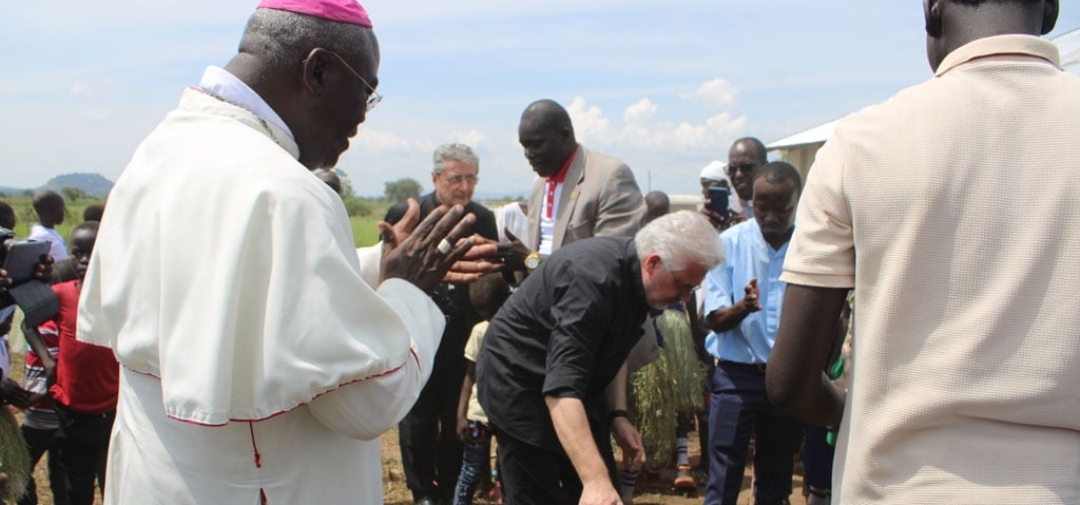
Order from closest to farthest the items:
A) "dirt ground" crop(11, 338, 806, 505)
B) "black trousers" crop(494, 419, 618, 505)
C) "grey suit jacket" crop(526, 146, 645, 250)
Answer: "black trousers" crop(494, 419, 618, 505) < "grey suit jacket" crop(526, 146, 645, 250) < "dirt ground" crop(11, 338, 806, 505)

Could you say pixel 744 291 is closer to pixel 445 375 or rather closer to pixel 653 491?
pixel 445 375

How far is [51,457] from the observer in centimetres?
501

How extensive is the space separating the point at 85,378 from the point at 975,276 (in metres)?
4.35

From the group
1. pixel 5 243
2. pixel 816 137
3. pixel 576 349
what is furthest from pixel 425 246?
pixel 816 137

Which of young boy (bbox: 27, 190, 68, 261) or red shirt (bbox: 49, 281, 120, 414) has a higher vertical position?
young boy (bbox: 27, 190, 68, 261)

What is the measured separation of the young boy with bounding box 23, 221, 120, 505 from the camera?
469 centimetres

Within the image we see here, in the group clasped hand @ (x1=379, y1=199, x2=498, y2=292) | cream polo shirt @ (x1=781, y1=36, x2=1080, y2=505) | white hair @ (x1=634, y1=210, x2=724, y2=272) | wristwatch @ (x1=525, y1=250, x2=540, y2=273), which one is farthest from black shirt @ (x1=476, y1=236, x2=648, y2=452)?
cream polo shirt @ (x1=781, y1=36, x2=1080, y2=505)

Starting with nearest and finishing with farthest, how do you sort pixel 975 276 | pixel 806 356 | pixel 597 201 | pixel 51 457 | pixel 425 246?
pixel 975 276, pixel 806 356, pixel 425 246, pixel 51 457, pixel 597 201

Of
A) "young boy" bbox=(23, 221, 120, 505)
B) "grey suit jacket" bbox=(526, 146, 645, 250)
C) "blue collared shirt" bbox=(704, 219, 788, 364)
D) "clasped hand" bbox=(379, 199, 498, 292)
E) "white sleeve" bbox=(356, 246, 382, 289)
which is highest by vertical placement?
"clasped hand" bbox=(379, 199, 498, 292)

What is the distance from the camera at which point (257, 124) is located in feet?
5.99

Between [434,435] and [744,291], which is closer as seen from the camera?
[744,291]

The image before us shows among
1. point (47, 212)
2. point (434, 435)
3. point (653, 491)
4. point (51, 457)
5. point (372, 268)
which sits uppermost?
point (372, 268)

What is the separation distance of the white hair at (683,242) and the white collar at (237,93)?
1.75 meters

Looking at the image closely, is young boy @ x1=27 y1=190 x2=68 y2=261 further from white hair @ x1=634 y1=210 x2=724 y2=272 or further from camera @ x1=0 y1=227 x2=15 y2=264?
white hair @ x1=634 y1=210 x2=724 y2=272
